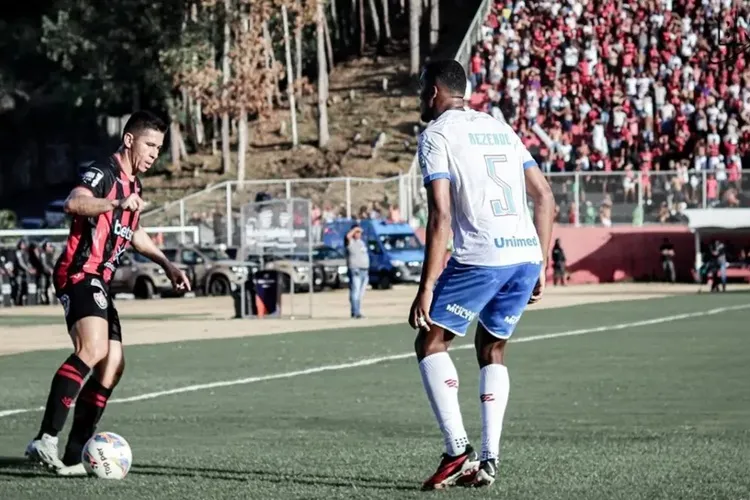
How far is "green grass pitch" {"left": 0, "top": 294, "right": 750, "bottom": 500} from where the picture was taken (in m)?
9.38

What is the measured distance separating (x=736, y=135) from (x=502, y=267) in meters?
44.6

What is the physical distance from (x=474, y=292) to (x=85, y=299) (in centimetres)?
230

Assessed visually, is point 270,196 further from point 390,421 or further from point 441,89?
point 441,89

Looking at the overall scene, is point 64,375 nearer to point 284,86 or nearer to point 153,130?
point 153,130

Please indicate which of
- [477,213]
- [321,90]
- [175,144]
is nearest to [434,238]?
[477,213]

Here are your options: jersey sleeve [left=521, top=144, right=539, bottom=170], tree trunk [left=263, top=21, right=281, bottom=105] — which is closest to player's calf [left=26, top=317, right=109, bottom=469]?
jersey sleeve [left=521, top=144, right=539, bottom=170]

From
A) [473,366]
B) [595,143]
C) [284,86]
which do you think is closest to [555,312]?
[473,366]

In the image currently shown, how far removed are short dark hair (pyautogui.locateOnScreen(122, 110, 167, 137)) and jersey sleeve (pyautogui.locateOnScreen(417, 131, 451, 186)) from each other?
1.87 meters

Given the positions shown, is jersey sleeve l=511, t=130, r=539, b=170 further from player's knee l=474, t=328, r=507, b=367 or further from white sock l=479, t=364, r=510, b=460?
white sock l=479, t=364, r=510, b=460

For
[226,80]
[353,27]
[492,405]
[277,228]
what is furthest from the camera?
[353,27]

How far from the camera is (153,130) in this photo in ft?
33.1

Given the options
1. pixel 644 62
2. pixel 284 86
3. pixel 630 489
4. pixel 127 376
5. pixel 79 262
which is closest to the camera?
pixel 630 489

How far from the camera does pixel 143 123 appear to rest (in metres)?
10.1

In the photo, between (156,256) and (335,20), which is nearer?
(156,256)
